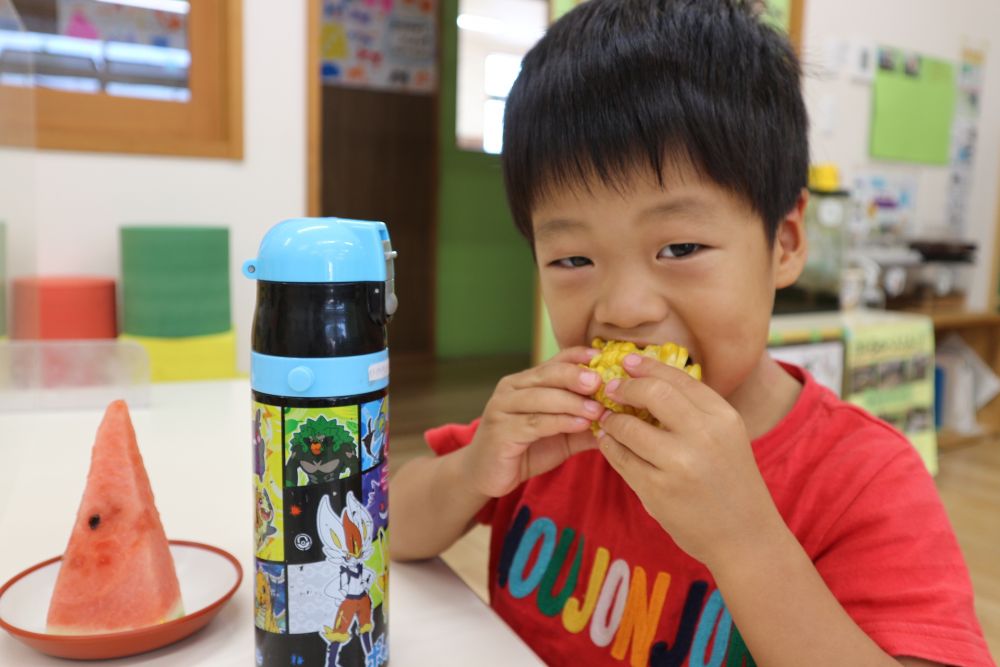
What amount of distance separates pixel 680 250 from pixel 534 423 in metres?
0.21

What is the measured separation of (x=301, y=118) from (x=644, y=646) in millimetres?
2033

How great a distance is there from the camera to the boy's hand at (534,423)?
613mm

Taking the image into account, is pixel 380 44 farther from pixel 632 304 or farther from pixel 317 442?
pixel 317 442

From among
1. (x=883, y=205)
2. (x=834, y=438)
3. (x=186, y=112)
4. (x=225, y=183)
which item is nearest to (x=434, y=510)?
(x=834, y=438)

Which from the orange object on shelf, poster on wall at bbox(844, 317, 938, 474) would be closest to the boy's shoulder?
the orange object on shelf

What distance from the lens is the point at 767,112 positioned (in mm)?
731

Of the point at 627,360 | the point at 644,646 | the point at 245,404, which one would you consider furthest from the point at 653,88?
the point at 245,404

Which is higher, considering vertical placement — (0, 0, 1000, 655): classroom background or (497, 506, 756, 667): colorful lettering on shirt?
(0, 0, 1000, 655): classroom background

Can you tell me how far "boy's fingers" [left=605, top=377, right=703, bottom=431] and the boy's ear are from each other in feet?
1.02

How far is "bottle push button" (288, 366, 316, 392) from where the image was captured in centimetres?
43

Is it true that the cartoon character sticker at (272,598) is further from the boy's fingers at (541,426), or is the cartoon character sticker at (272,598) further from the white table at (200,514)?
the boy's fingers at (541,426)

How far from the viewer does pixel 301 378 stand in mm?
426

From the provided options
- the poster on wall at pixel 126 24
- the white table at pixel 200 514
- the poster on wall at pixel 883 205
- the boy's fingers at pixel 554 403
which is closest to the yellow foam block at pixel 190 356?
the white table at pixel 200 514

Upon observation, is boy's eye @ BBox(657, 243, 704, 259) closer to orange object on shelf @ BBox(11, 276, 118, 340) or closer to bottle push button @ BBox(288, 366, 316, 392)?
bottle push button @ BBox(288, 366, 316, 392)
